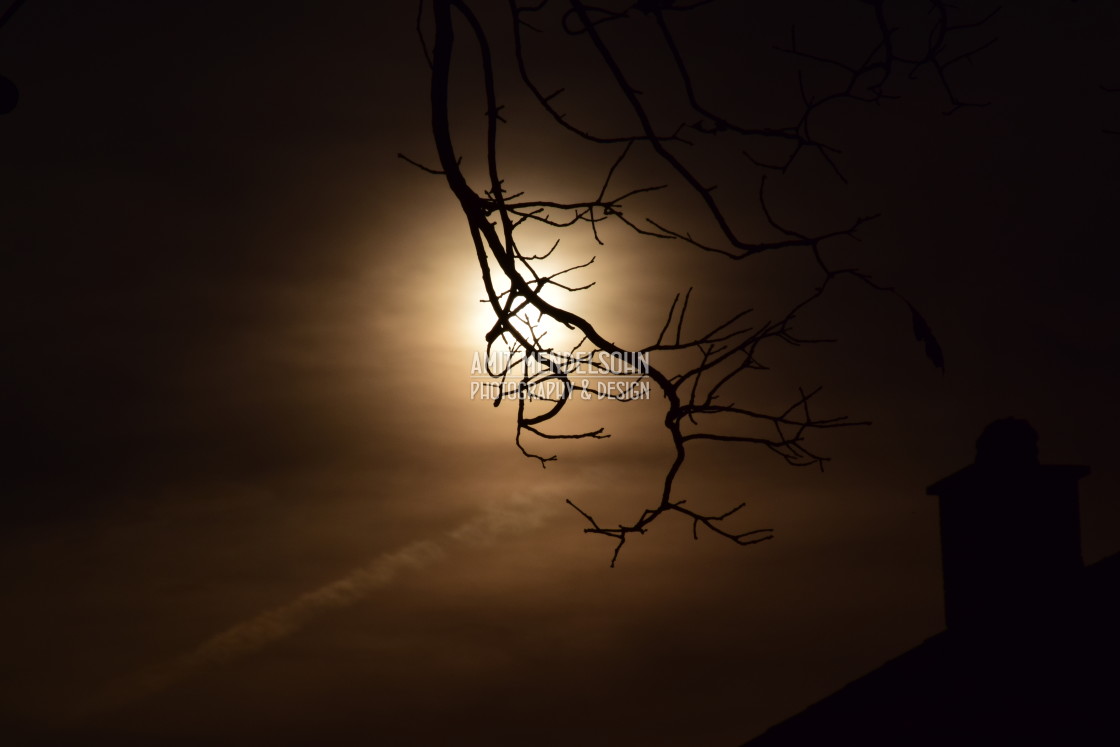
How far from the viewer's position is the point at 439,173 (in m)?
3.36

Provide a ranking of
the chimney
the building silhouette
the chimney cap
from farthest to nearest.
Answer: the chimney cap
the chimney
the building silhouette

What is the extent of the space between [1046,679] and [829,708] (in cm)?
142

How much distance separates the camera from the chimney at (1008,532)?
7.36 metres

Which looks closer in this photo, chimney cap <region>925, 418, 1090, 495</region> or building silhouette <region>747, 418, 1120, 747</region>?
building silhouette <region>747, 418, 1120, 747</region>

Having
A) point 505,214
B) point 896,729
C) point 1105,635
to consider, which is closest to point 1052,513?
point 1105,635

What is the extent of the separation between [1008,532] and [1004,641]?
110 centimetres

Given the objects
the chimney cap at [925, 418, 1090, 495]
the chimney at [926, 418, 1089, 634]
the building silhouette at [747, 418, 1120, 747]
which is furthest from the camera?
the chimney cap at [925, 418, 1090, 495]

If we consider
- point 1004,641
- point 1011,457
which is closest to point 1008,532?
point 1011,457

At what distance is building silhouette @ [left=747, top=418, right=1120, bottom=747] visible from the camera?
20.3ft

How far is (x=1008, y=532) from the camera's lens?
7484 millimetres

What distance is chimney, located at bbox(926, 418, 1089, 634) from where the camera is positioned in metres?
7.36

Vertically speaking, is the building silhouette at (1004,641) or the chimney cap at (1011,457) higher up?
the chimney cap at (1011,457)

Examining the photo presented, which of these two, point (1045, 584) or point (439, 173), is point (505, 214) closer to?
point (439, 173)

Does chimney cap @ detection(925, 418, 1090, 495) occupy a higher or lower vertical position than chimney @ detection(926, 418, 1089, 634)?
higher
